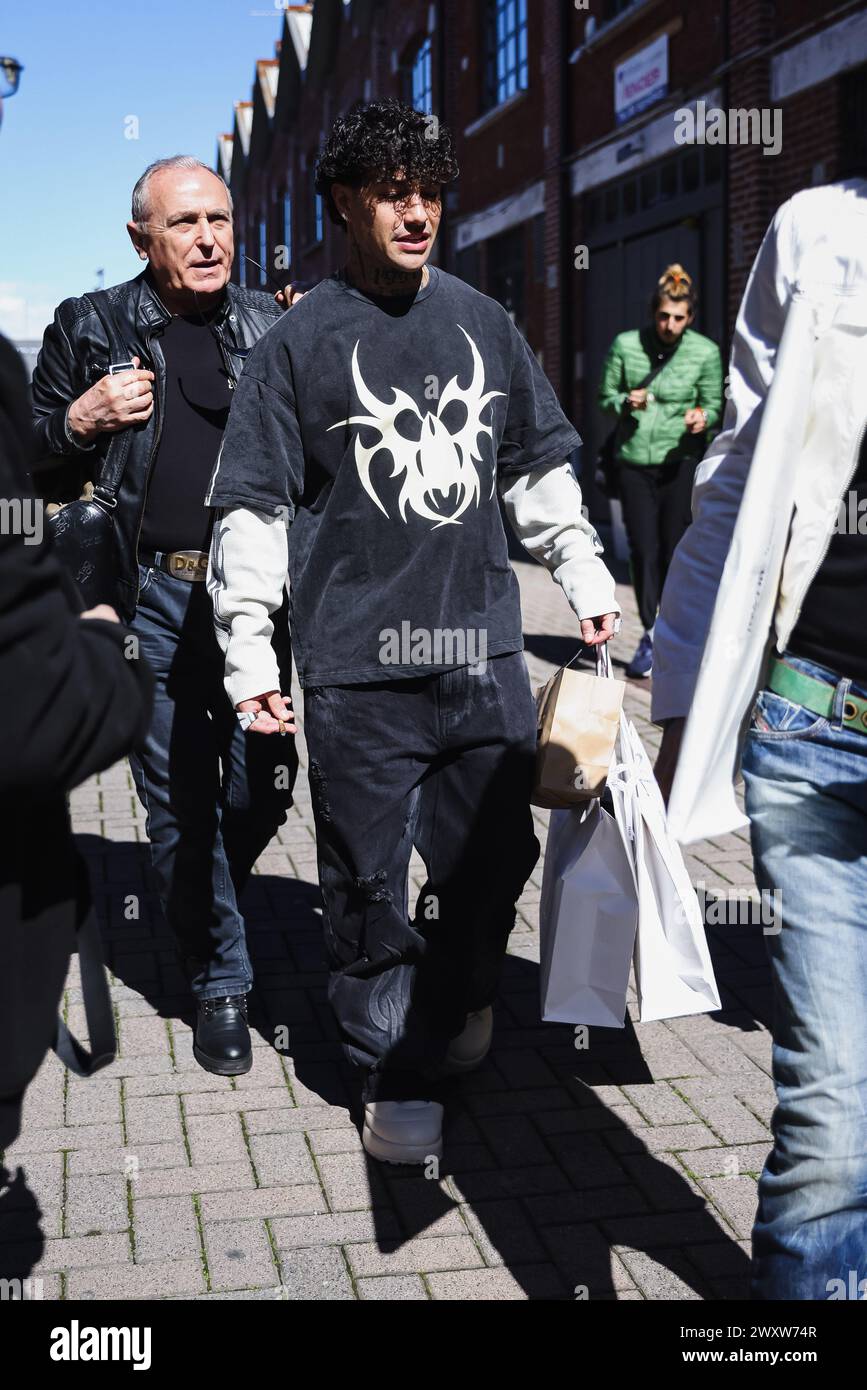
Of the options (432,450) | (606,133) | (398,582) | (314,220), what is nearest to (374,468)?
(432,450)

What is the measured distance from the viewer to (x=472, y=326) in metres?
3.49

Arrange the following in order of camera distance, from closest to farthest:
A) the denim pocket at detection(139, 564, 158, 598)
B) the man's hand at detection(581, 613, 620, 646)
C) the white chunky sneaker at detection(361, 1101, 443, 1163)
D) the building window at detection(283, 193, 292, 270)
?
the white chunky sneaker at detection(361, 1101, 443, 1163) < the man's hand at detection(581, 613, 620, 646) < the denim pocket at detection(139, 564, 158, 598) < the building window at detection(283, 193, 292, 270)

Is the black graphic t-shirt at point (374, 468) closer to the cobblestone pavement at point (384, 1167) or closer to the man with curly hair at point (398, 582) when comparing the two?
the man with curly hair at point (398, 582)

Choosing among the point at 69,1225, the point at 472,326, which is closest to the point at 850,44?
the point at 472,326

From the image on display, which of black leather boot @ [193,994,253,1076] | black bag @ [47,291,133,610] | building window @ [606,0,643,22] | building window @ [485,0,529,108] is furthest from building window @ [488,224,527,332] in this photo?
black leather boot @ [193,994,253,1076]

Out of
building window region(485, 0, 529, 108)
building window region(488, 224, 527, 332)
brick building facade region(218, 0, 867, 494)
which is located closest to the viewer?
brick building facade region(218, 0, 867, 494)

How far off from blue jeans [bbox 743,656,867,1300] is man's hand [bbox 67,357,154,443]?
2030 mm

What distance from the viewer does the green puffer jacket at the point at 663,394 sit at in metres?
8.91

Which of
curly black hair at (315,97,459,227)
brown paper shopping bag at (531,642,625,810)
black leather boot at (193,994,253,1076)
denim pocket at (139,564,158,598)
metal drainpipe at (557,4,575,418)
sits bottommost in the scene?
Answer: black leather boot at (193,994,253,1076)

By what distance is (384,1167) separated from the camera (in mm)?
3516

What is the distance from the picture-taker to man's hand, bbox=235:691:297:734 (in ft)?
11.0

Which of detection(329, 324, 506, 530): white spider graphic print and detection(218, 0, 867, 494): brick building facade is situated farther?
detection(218, 0, 867, 494): brick building facade

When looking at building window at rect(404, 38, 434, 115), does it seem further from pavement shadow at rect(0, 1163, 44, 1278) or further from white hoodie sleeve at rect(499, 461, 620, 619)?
pavement shadow at rect(0, 1163, 44, 1278)
